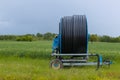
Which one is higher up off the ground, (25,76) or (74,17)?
(74,17)

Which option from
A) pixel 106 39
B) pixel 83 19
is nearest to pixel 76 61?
pixel 83 19

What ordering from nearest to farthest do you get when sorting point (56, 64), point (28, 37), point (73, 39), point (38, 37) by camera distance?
point (56, 64) < point (73, 39) < point (28, 37) < point (38, 37)

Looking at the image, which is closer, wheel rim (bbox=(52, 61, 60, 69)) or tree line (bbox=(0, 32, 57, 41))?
wheel rim (bbox=(52, 61, 60, 69))

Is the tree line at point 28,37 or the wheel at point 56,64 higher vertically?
the tree line at point 28,37

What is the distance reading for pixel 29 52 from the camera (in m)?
22.0

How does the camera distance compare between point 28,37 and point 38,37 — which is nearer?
point 28,37

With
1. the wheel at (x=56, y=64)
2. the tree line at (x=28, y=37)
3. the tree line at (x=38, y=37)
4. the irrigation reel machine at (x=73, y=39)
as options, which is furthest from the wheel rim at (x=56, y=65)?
the tree line at (x=28, y=37)

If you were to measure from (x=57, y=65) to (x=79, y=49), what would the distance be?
1.45m

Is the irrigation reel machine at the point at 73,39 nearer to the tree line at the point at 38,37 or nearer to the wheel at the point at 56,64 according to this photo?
the wheel at the point at 56,64

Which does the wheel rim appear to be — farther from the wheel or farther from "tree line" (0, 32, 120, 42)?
"tree line" (0, 32, 120, 42)

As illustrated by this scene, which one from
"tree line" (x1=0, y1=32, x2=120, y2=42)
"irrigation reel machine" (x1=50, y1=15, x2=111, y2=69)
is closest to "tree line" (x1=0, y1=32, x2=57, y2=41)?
"tree line" (x1=0, y1=32, x2=120, y2=42)

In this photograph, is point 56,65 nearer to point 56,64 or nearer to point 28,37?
point 56,64

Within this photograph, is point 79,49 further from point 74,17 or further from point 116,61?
point 116,61

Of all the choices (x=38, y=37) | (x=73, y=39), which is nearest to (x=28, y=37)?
(x=38, y=37)
